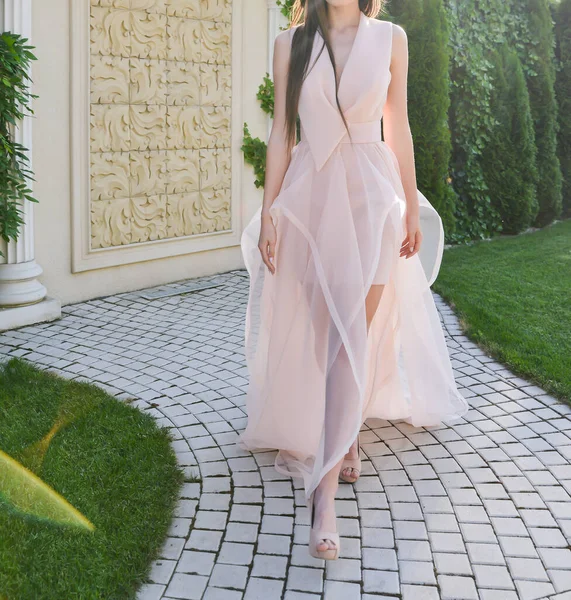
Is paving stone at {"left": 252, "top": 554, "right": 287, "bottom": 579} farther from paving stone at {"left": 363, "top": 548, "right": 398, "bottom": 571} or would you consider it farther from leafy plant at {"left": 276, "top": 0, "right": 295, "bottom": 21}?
leafy plant at {"left": 276, "top": 0, "right": 295, "bottom": 21}

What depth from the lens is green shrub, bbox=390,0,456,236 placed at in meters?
8.38

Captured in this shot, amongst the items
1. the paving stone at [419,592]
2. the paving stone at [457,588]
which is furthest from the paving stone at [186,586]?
the paving stone at [457,588]

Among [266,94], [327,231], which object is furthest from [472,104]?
[327,231]

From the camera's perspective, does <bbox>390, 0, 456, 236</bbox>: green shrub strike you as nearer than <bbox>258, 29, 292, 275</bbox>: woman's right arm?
No

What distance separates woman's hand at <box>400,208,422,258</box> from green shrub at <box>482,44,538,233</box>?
21.6 ft

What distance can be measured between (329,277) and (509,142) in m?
7.18

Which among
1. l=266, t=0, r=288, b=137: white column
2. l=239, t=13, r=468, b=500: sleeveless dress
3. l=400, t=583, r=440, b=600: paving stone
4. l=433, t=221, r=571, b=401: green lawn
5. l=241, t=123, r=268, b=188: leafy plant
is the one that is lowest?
l=400, t=583, r=440, b=600: paving stone

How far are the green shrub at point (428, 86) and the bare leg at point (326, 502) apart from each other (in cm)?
591

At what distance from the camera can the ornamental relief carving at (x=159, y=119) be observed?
6.28 meters

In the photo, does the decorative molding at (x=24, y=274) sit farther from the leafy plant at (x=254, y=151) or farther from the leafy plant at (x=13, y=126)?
the leafy plant at (x=254, y=151)

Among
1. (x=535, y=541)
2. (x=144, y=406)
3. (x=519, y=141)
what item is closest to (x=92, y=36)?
(x=144, y=406)

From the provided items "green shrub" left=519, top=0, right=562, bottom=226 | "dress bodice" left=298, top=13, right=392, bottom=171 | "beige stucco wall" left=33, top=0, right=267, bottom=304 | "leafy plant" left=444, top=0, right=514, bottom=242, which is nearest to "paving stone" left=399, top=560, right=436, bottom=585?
"dress bodice" left=298, top=13, right=392, bottom=171

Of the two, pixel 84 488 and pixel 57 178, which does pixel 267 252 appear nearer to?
pixel 84 488

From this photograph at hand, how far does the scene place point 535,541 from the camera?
121 inches
